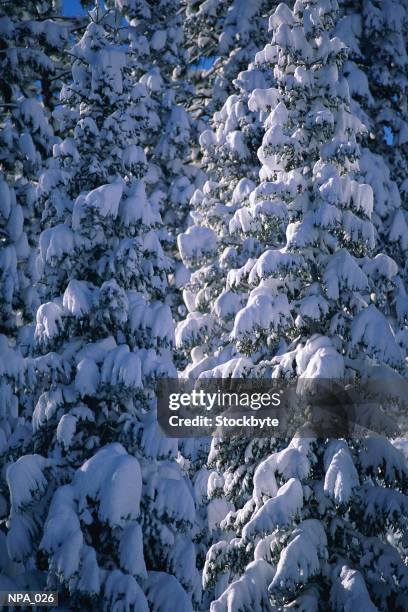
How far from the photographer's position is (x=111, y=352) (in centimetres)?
1045

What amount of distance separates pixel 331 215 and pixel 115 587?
5940 mm

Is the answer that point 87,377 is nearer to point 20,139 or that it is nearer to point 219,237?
point 219,237

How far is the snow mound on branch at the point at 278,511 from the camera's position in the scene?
28.8ft

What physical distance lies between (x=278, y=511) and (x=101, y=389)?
11.1ft

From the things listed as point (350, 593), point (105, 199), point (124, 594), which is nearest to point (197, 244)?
point (105, 199)

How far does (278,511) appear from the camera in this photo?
28.8ft

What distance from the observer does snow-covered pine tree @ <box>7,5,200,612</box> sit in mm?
9469

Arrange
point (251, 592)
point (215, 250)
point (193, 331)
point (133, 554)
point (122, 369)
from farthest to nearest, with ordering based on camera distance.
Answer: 1. point (215, 250)
2. point (193, 331)
3. point (122, 369)
4. point (133, 554)
5. point (251, 592)

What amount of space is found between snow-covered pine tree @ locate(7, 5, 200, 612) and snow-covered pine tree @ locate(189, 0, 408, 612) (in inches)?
39.6

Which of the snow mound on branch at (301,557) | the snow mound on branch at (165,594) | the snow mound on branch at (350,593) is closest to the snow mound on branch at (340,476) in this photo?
the snow mound on branch at (301,557)

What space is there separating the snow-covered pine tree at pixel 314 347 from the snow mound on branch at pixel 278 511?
0.06 feet

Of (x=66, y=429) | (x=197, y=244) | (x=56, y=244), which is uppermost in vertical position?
(x=197, y=244)

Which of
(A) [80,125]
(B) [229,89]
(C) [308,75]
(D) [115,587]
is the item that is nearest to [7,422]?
(D) [115,587]

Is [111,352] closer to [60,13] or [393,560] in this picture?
[393,560]
